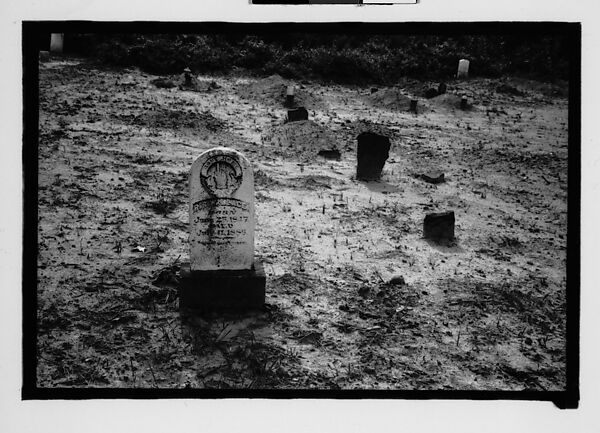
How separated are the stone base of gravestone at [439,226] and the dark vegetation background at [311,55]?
12.2 feet

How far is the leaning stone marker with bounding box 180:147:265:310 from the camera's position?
4.54 metres

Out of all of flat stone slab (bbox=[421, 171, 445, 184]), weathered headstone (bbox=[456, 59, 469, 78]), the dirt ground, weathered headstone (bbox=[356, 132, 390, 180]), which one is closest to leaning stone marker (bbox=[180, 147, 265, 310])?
the dirt ground

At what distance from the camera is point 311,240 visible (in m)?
5.93

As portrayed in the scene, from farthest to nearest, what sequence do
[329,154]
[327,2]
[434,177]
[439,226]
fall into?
[329,154] → [434,177] → [439,226] → [327,2]

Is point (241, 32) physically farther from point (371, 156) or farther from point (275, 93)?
point (275, 93)

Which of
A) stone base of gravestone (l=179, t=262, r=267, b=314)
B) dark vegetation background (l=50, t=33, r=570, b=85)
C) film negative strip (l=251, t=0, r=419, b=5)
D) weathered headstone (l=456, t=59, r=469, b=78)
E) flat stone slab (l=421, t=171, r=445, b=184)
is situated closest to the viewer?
film negative strip (l=251, t=0, r=419, b=5)

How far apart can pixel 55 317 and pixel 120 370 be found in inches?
29.1

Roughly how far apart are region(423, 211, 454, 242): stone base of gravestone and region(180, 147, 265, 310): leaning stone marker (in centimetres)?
210

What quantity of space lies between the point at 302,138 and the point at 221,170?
3936 millimetres

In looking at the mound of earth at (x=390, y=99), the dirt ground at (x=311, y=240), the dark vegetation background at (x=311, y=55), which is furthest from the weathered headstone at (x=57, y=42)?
the mound of earth at (x=390, y=99)

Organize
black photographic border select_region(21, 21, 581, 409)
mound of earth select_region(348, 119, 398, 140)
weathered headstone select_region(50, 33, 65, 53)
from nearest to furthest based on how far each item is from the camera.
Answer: black photographic border select_region(21, 21, 581, 409) < mound of earth select_region(348, 119, 398, 140) < weathered headstone select_region(50, 33, 65, 53)

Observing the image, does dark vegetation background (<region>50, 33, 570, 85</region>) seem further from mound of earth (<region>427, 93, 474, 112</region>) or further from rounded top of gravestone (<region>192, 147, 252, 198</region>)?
rounded top of gravestone (<region>192, 147, 252, 198</region>)

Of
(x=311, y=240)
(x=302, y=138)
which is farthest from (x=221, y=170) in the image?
(x=302, y=138)

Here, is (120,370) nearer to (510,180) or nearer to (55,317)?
(55,317)
